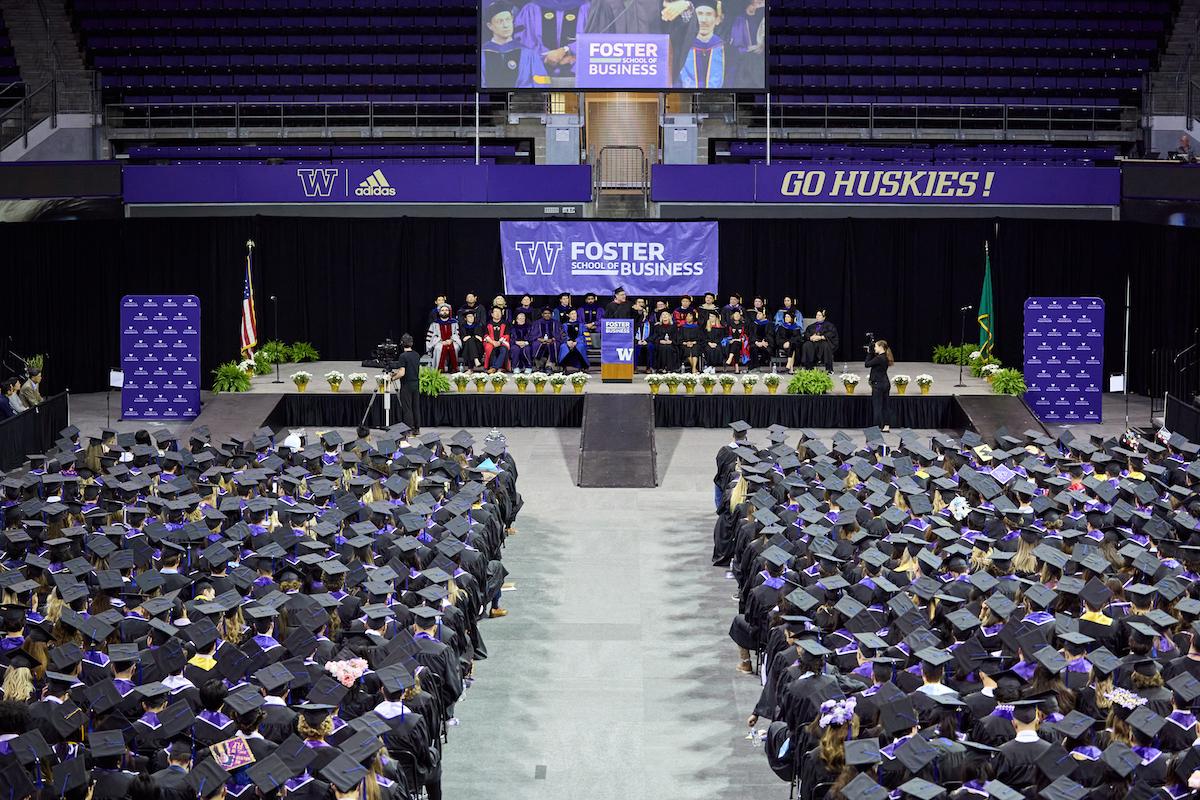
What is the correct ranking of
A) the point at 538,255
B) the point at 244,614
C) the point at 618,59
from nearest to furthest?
the point at 244,614
the point at 618,59
the point at 538,255

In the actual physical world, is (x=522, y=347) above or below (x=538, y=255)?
below

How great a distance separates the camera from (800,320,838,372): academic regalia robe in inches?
1114

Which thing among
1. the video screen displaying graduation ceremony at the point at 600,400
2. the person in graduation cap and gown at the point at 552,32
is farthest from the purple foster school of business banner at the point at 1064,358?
the person in graduation cap and gown at the point at 552,32

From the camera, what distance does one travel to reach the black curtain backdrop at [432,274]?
2942 centimetres

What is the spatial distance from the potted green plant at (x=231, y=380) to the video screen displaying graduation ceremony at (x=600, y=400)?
0.49 m

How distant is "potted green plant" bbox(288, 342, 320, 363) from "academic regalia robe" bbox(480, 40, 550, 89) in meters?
5.92

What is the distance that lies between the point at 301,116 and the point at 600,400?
1117cm

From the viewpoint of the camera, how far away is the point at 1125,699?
10766 mm

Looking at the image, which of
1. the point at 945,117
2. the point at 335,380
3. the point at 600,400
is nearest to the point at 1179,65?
the point at 945,117

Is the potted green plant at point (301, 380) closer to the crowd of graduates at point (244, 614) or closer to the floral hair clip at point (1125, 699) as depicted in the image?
the crowd of graduates at point (244, 614)

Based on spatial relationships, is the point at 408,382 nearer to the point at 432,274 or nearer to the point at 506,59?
the point at 432,274

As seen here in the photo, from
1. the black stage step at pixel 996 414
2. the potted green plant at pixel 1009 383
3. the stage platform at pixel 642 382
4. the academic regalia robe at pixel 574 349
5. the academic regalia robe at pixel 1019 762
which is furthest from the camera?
the academic regalia robe at pixel 574 349

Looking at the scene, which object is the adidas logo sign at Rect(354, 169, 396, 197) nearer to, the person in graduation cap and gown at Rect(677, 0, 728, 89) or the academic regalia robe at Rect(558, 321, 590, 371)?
the academic regalia robe at Rect(558, 321, 590, 371)

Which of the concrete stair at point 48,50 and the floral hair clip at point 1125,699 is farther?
the concrete stair at point 48,50
